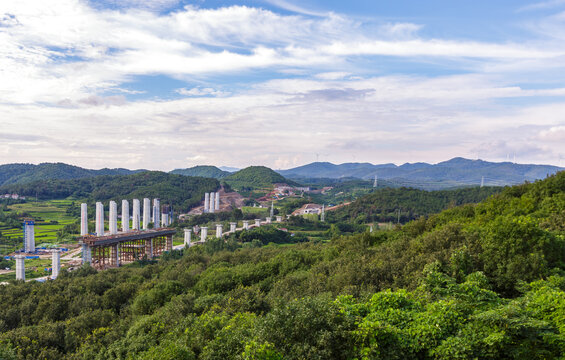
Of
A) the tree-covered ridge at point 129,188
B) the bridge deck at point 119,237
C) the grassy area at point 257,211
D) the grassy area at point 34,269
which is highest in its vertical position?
the tree-covered ridge at point 129,188

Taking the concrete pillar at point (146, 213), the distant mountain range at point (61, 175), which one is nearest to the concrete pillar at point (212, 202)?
the concrete pillar at point (146, 213)

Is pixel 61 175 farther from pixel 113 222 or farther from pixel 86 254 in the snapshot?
pixel 86 254

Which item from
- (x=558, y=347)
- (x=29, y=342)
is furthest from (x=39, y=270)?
(x=558, y=347)

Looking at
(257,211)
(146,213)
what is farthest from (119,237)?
(257,211)

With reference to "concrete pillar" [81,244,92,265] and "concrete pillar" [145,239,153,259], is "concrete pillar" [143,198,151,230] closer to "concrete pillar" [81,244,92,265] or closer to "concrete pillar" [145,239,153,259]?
"concrete pillar" [145,239,153,259]

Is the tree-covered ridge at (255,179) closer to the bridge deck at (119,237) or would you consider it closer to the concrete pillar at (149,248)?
the bridge deck at (119,237)

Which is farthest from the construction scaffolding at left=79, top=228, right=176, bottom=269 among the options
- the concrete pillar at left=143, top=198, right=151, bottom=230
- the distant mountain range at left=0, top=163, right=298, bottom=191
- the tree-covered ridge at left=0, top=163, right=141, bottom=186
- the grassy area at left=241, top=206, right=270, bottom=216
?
the tree-covered ridge at left=0, top=163, right=141, bottom=186

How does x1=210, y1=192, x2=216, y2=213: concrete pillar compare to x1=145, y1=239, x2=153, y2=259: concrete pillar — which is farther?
x1=210, y1=192, x2=216, y2=213: concrete pillar
